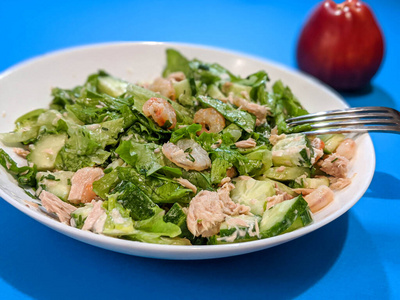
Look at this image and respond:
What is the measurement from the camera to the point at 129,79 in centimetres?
400

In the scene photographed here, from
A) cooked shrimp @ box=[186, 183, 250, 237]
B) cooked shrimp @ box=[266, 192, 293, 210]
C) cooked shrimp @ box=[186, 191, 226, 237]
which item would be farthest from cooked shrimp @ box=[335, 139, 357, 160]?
cooked shrimp @ box=[186, 191, 226, 237]

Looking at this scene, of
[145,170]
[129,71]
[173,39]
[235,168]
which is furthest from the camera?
[173,39]

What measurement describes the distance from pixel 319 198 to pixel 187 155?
30.8 inches

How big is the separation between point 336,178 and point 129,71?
6.75 ft

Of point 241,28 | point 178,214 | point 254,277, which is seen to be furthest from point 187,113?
point 241,28

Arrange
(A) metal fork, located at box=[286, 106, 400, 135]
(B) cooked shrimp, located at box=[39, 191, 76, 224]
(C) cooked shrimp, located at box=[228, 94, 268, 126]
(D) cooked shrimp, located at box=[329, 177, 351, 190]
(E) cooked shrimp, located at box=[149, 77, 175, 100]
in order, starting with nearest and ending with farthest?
1. (B) cooked shrimp, located at box=[39, 191, 76, 224]
2. (D) cooked shrimp, located at box=[329, 177, 351, 190]
3. (A) metal fork, located at box=[286, 106, 400, 135]
4. (C) cooked shrimp, located at box=[228, 94, 268, 126]
5. (E) cooked shrimp, located at box=[149, 77, 175, 100]

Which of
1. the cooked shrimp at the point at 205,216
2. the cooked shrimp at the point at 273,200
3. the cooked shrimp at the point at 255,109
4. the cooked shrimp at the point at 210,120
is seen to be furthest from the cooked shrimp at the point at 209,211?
the cooked shrimp at the point at 255,109

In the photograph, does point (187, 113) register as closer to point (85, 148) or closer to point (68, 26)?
point (85, 148)

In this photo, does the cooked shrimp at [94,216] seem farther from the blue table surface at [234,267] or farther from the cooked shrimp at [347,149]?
the cooked shrimp at [347,149]

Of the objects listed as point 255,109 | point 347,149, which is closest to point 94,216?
point 255,109

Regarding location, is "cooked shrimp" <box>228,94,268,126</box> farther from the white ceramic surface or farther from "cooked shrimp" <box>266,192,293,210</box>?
"cooked shrimp" <box>266,192,293,210</box>

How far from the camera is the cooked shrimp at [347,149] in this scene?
117 inches

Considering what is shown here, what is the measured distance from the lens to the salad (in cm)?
234

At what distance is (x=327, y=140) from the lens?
3.11 metres
